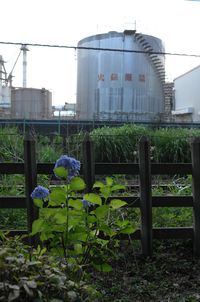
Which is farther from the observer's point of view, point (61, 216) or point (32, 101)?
point (32, 101)

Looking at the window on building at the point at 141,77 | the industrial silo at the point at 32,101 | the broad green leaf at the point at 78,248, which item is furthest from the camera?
the industrial silo at the point at 32,101

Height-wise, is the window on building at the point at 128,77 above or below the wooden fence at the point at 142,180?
above

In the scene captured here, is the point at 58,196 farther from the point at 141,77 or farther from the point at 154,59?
the point at 154,59

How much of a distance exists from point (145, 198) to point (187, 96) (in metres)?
24.6

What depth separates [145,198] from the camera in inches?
171

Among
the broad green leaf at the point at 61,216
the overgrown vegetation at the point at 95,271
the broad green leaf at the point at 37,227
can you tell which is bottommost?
the overgrown vegetation at the point at 95,271

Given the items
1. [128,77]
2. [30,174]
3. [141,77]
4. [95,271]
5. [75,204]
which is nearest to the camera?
[75,204]

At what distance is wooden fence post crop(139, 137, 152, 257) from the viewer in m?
4.32

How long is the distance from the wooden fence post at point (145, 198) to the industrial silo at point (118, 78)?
1525 cm

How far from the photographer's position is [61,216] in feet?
7.85

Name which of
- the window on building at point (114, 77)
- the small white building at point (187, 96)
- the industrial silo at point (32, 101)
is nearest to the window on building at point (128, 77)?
the window on building at point (114, 77)

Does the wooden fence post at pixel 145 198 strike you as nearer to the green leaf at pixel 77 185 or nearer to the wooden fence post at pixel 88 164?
the wooden fence post at pixel 88 164

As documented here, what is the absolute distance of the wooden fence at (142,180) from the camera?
4.25 metres

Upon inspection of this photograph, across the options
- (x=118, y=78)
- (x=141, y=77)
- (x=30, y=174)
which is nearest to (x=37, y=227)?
(x=30, y=174)
